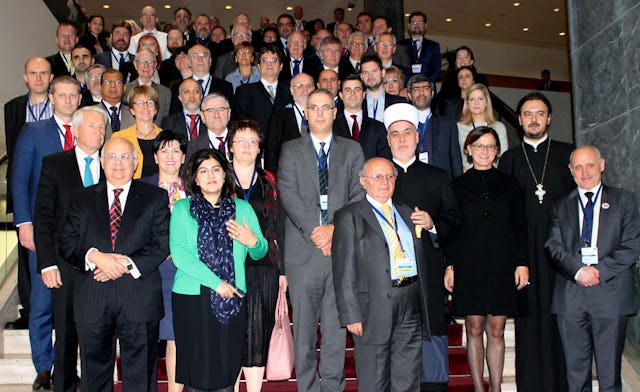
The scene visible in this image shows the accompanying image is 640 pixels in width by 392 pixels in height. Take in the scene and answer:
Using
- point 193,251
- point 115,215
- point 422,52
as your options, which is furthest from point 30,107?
point 422,52

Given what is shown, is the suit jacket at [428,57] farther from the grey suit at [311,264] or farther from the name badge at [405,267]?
the name badge at [405,267]

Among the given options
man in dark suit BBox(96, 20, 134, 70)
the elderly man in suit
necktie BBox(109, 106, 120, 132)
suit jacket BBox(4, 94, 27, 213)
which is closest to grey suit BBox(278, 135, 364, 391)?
the elderly man in suit

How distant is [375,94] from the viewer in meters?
5.76

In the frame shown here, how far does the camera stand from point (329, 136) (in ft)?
14.0

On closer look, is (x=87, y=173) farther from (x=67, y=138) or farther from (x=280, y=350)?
(x=280, y=350)

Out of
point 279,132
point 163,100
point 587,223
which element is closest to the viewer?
point 587,223

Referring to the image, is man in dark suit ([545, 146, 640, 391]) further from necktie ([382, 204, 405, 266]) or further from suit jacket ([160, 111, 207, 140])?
suit jacket ([160, 111, 207, 140])

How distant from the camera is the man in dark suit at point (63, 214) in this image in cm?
383

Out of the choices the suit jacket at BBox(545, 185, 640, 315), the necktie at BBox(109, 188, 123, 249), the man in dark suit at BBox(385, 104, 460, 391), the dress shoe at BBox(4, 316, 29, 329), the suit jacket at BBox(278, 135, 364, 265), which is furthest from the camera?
the dress shoe at BBox(4, 316, 29, 329)

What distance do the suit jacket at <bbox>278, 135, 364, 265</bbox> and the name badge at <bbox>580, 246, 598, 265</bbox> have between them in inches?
56.5

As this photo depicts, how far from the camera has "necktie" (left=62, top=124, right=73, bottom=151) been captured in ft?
14.6

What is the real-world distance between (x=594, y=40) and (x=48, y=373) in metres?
4.78

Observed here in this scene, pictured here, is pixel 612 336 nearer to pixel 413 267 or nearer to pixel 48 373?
pixel 413 267

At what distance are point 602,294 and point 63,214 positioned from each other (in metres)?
3.30
